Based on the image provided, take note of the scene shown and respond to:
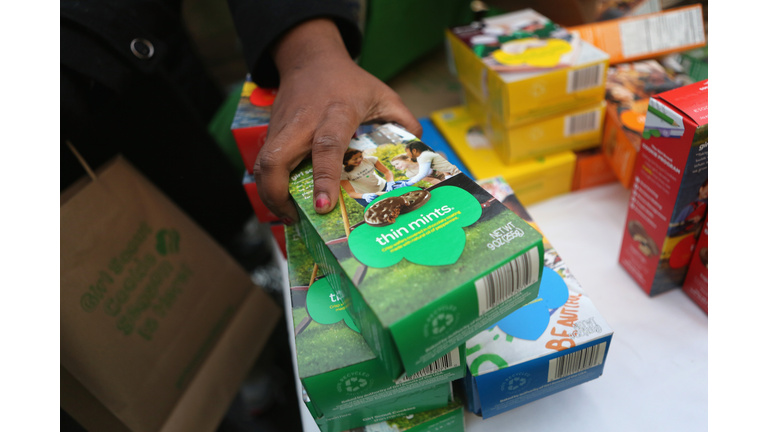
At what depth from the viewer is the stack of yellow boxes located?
2.44 feet

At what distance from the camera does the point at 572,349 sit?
1.58 ft

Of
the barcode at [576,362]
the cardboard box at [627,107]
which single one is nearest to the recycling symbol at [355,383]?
the barcode at [576,362]

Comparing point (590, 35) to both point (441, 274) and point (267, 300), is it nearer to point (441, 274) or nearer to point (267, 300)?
point (441, 274)

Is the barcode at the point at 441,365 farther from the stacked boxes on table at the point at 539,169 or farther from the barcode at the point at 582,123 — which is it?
the barcode at the point at 582,123

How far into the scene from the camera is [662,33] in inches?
35.9

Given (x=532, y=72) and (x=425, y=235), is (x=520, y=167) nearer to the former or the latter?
(x=532, y=72)

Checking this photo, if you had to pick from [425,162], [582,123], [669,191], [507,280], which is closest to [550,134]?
[582,123]

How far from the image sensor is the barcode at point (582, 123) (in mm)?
799

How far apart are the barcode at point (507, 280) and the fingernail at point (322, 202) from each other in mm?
191

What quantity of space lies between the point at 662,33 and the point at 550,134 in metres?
0.39

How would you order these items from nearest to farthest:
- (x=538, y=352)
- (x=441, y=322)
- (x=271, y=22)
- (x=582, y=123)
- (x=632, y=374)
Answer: (x=441, y=322)
(x=538, y=352)
(x=632, y=374)
(x=271, y=22)
(x=582, y=123)
